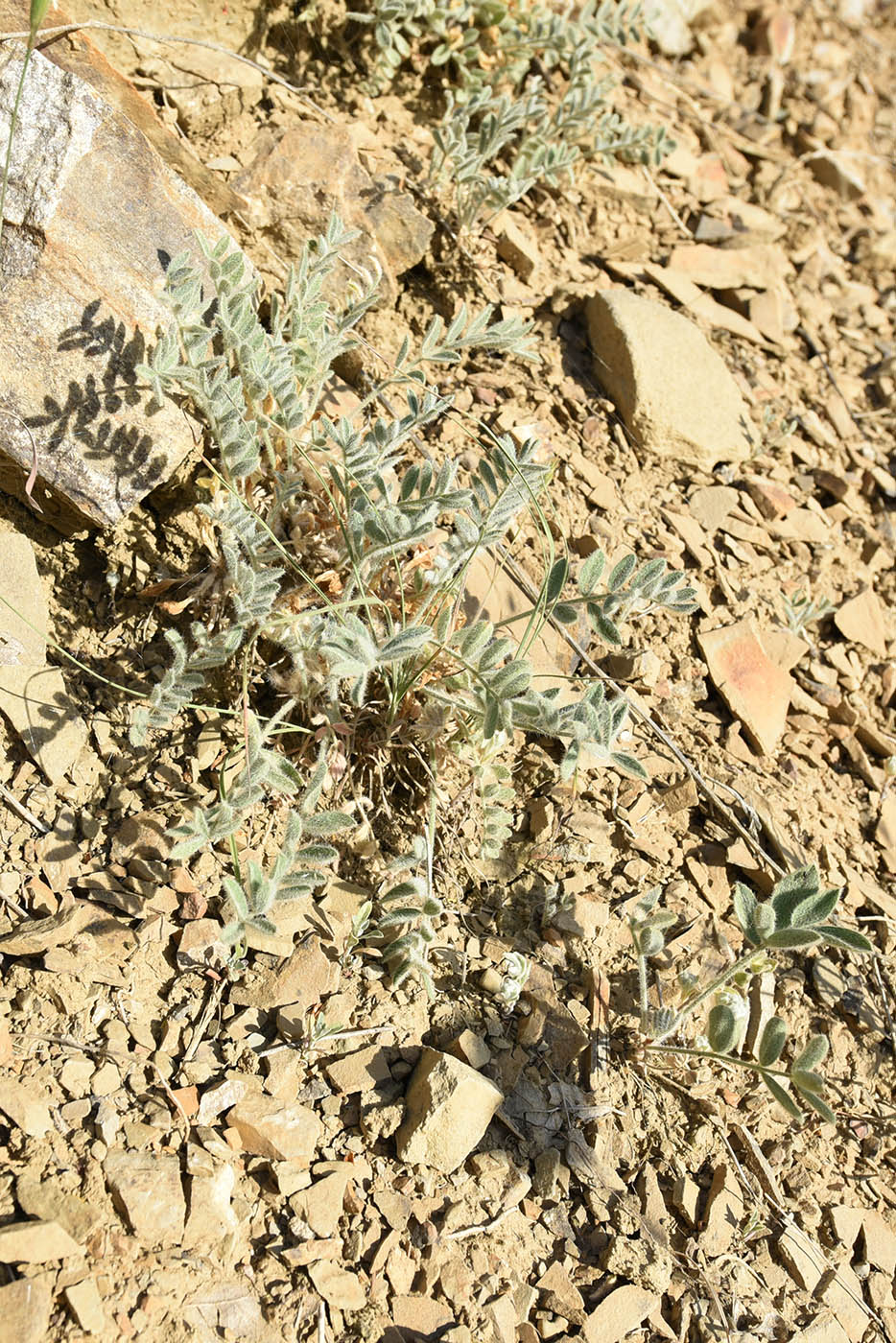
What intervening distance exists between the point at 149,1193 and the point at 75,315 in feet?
5.18

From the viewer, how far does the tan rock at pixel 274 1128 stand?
1.86 m

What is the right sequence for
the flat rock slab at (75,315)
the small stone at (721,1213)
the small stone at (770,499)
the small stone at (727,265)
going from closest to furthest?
1. the small stone at (721,1213)
2. the flat rock slab at (75,315)
3. the small stone at (770,499)
4. the small stone at (727,265)

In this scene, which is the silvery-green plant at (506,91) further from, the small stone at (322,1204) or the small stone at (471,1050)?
the small stone at (322,1204)

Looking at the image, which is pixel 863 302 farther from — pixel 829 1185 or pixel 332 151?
pixel 829 1185

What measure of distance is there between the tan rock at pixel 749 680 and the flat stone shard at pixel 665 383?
593 mm

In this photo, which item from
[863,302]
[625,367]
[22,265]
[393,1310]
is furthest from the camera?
[863,302]

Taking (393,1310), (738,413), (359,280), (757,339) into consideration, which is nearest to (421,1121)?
(393,1310)

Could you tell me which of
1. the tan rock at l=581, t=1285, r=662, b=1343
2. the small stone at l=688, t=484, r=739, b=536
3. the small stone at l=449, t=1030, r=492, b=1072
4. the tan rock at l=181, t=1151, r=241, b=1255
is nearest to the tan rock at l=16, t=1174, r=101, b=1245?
the tan rock at l=181, t=1151, r=241, b=1255

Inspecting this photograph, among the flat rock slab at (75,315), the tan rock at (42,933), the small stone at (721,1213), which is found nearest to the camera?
the tan rock at (42,933)

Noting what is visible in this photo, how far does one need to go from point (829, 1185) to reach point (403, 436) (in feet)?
5.59

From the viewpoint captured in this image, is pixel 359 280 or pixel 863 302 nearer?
pixel 359 280

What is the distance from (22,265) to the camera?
213 cm

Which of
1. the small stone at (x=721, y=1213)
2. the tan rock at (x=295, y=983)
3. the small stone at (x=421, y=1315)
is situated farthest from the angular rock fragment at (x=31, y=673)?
the small stone at (x=721, y=1213)

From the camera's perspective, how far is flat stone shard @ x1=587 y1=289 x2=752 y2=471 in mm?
3107
